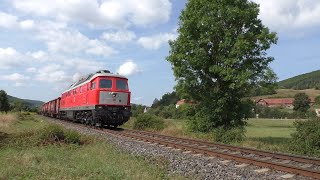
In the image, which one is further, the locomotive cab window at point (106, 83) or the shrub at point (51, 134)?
the locomotive cab window at point (106, 83)

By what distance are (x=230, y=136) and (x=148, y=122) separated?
38.1 ft

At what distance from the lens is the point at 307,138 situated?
48.3 feet

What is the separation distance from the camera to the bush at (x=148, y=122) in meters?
30.1

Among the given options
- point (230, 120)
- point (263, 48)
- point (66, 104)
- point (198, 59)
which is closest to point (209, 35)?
point (198, 59)

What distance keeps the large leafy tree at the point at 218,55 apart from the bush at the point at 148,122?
7903 millimetres

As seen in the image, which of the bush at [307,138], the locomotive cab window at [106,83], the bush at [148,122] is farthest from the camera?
the bush at [148,122]

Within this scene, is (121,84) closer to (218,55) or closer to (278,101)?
(218,55)

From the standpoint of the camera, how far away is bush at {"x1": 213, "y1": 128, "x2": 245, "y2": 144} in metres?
19.7

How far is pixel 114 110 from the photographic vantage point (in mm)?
26031

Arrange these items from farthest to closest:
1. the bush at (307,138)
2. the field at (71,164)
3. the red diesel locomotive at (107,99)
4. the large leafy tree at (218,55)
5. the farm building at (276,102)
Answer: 1. the farm building at (276,102)
2. the red diesel locomotive at (107,99)
3. the large leafy tree at (218,55)
4. the bush at (307,138)
5. the field at (71,164)

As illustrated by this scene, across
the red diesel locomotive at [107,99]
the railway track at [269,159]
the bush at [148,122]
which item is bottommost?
the railway track at [269,159]

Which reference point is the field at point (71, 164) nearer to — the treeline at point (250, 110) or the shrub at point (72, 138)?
the shrub at point (72, 138)

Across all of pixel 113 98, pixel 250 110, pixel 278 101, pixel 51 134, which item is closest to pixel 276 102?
pixel 278 101

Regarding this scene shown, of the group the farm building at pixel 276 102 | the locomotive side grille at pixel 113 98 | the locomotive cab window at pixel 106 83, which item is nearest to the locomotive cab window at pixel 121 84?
the locomotive side grille at pixel 113 98
